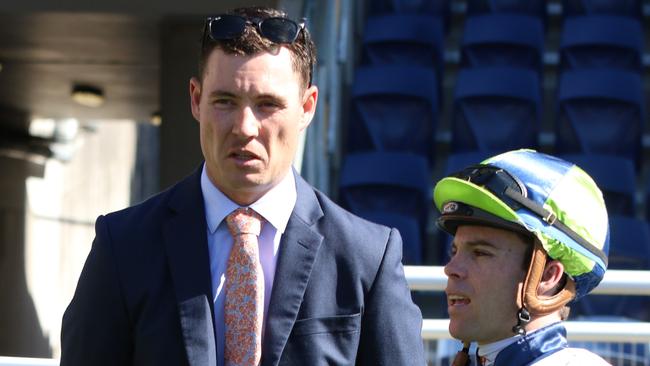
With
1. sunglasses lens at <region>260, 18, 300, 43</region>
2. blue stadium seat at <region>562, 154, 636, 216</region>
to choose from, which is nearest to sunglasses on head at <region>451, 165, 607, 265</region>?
sunglasses lens at <region>260, 18, 300, 43</region>

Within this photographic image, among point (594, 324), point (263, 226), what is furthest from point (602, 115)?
point (263, 226)

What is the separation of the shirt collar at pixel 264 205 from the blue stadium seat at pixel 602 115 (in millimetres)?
7656

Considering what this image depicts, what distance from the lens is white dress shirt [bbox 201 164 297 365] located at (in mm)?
2594

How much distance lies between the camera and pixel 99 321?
8.29ft

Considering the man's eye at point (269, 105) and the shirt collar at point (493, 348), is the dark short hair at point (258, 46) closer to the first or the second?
the man's eye at point (269, 105)

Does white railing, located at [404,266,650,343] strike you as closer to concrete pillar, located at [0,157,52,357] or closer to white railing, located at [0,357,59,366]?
white railing, located at [0,357,59,366]

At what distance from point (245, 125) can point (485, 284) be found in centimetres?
53

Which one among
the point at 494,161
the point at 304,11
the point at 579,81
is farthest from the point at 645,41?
the point at 494,161

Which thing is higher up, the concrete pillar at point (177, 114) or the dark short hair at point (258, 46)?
the concrete pillar at point (177, 114)

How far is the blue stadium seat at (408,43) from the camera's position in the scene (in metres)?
10.9

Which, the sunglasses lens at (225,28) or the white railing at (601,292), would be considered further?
the white railing at (601,292)

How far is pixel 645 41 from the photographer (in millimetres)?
11547

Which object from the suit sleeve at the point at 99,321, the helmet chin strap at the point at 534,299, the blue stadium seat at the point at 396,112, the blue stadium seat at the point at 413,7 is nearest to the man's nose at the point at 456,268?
the helmet chin strap at the point at 534,299

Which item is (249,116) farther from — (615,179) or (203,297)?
(615,179)
